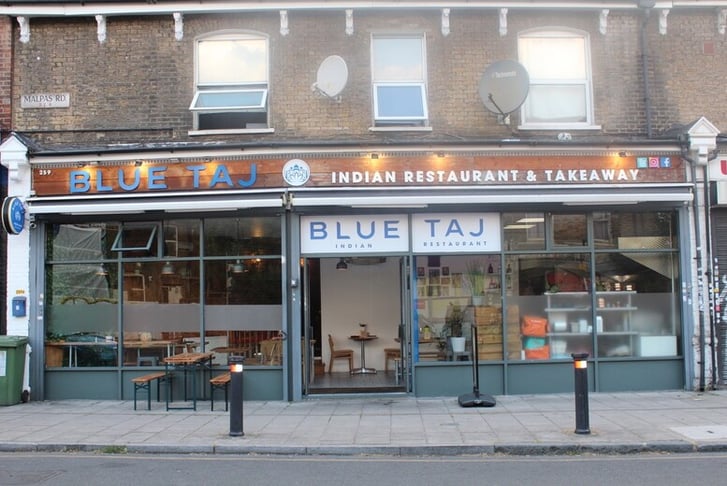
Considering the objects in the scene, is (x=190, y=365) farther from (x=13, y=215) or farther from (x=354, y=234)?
(x=13, y=215)

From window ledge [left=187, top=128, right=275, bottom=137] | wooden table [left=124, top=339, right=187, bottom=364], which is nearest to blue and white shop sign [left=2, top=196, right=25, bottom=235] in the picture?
wooden table [left=124, top=339, right=187, bottom=364]

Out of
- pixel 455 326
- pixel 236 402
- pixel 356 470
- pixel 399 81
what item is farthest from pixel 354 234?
pixel 356 470

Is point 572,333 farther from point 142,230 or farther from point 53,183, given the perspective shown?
point 53,183

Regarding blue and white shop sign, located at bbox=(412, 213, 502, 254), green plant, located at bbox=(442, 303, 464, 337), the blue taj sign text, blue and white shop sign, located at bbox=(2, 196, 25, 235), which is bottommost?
green plant, located at bbox=(442, 303, 464, 337)

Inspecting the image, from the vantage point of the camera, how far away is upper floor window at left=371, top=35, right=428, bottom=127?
1172cm

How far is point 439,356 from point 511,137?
161 inches

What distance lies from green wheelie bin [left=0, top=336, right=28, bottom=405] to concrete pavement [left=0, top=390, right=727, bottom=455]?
23 cm

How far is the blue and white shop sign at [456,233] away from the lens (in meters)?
11.5

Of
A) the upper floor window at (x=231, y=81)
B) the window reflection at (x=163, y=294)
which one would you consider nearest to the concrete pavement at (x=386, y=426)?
the window reflection at (x=163, y=294)

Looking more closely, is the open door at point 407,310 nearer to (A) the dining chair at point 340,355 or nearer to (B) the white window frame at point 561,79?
(A) the dining chair at point 340,355

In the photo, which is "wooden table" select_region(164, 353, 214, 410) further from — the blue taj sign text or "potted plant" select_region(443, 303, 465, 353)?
"potted plant" select_region(443, 303, 465, 353)

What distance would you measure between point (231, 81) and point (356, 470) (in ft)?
25.2

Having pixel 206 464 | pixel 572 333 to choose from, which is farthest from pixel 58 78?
pixel 572 333

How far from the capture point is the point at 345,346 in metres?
14.4
